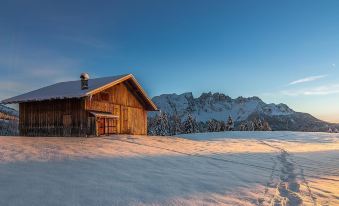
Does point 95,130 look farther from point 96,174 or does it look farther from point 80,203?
point 80,203

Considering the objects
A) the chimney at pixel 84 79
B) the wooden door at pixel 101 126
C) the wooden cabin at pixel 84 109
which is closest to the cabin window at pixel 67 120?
the wooden cabin at pixel 84 109

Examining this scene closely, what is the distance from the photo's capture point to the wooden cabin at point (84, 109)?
28.0 metres

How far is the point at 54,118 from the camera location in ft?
96.8

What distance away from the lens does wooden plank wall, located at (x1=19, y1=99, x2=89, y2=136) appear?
28125 mm

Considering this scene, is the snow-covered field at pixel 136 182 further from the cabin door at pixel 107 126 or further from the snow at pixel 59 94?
the cabin door at pixel 107 126

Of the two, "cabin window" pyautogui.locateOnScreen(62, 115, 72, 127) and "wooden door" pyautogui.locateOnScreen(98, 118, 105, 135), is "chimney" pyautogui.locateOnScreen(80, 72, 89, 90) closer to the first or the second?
"cabin window" pyautogui.locateOnScreen(62, 115, 72, 127)

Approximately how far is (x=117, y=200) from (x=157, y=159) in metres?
8.25

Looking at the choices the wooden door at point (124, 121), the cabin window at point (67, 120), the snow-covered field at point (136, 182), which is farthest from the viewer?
the wooden door at point (124, 121)

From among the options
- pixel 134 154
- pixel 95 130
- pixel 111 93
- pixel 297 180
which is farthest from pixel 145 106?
pixel 297 180

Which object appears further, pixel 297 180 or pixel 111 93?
pixel 111 93

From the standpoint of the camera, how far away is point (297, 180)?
14.4 metres

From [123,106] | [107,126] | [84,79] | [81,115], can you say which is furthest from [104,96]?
[81,115]

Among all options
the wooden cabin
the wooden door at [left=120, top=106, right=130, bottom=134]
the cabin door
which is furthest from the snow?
the wooden door at [left=120, top=106, right=130, bottom=134]

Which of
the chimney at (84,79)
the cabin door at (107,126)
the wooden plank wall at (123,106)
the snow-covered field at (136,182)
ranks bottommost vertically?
the snow-covered field at (136,182)
